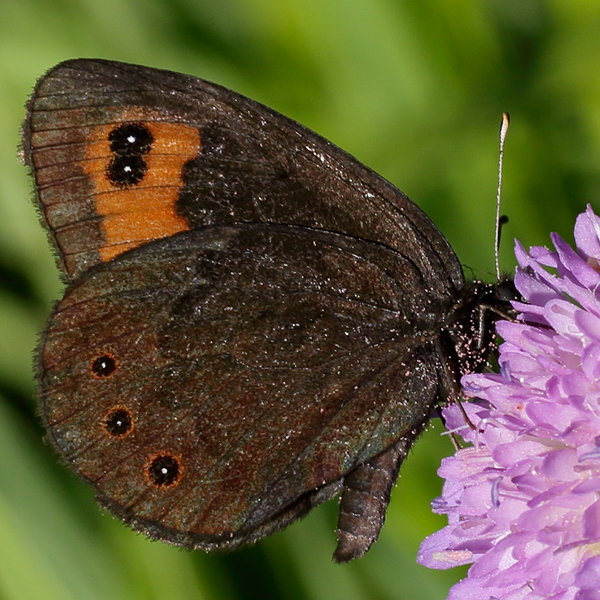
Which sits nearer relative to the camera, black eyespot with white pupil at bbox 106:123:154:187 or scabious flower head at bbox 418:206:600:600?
scabious flower head at bbox 418:206:600:600

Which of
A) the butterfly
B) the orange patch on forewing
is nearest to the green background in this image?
the butterfly

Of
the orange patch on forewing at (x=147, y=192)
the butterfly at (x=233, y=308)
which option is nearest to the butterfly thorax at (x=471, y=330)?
the butterfly at (x=233, y=308)

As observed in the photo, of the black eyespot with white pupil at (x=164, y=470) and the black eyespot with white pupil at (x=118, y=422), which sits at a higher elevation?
the black eyespot with white pupil at (x=118, y=422)

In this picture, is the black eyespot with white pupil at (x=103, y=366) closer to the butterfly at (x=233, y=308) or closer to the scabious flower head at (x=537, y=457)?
the butterfly at (x=233, y=308)


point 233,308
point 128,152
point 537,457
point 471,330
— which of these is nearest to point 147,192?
point 128,152

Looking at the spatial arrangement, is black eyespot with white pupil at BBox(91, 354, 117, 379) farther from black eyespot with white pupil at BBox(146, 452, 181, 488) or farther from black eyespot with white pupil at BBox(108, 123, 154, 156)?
black eyespot with white pupil at BBox(108, 123, 154, 156)

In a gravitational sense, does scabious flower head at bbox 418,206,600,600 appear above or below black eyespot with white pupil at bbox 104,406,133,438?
below

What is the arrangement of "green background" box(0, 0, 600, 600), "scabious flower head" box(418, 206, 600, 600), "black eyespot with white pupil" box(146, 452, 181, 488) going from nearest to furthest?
"scabious flower head" box(418, 206, 600, 600) → "black eyespot with white pupil" box(146, 452, 181, 488) → "green background" box(0, 0, 600, 600)

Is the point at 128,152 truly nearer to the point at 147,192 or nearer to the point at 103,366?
the point at 147,192

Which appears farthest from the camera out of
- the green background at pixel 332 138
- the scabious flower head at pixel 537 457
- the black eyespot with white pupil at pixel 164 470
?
the green background at pixel 332 138
